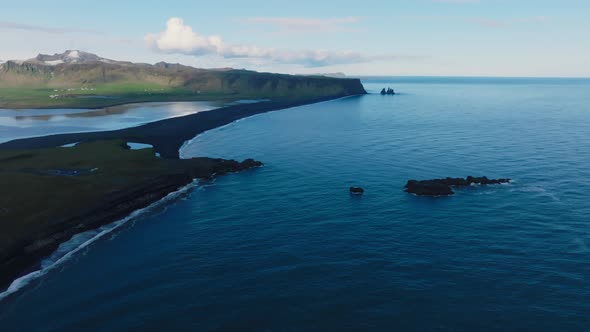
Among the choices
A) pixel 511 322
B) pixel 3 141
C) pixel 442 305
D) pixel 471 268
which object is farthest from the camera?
pixel 3 141

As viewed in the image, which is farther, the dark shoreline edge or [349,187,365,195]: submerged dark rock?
the dark shoreline edge

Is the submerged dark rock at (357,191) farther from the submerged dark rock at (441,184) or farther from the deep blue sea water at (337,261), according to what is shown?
the submerged dark rock at (441,184)

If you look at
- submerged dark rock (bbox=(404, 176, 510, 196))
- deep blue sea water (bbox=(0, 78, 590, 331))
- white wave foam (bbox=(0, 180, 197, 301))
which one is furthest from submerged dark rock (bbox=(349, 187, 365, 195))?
white wave foam (bbox=(0, 180, 197, 301))

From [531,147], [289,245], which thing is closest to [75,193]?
[289,245]

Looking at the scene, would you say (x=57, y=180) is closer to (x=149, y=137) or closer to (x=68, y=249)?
(x=68, y=249)

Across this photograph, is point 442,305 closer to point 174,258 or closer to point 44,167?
point 174,258

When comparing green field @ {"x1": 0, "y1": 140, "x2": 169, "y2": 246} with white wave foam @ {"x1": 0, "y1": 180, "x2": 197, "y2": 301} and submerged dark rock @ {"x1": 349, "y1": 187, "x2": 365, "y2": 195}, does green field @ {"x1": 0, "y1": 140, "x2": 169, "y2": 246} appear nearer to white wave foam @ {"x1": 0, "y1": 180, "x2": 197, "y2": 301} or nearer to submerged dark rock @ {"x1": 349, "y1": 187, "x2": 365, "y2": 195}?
white wave foam @ {"x1": 0, "y1": 180, "x2": 197, "y2": 301}

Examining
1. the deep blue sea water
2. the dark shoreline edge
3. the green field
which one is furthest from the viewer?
the dark shoreline edge
